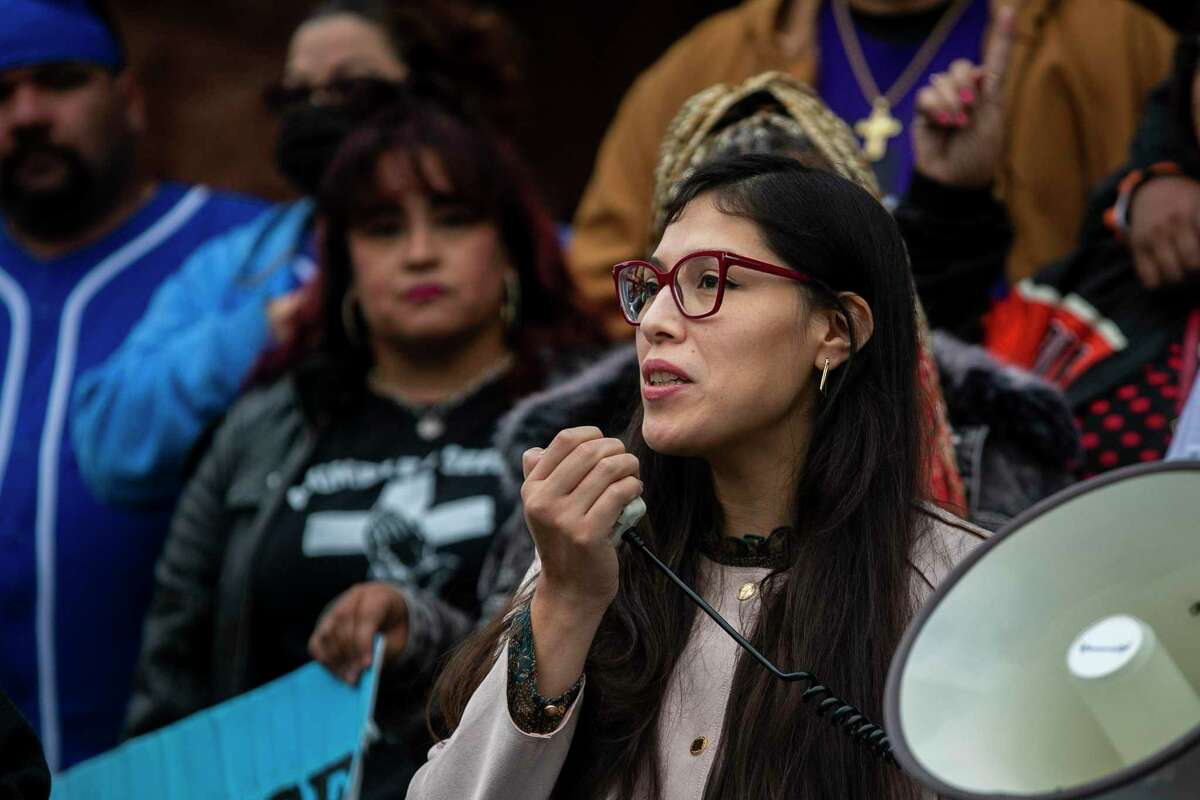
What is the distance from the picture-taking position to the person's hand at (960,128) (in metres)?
3.71

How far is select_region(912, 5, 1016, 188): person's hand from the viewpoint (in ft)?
12.2

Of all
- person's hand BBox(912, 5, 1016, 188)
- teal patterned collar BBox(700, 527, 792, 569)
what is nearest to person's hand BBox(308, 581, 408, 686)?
teal patterned collar BBox(700, 527, 792, 569)

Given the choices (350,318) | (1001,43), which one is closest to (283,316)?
(350,318)

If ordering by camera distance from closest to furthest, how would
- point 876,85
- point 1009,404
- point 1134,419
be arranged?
point 1009,404, point 1134,419, point 876,85

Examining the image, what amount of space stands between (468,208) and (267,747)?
1355mm

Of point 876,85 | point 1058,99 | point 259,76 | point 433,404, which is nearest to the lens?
point 433,404

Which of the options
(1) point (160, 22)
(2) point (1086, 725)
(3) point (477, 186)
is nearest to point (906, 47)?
(3) point (477, 186)

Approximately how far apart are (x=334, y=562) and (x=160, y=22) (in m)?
3.35

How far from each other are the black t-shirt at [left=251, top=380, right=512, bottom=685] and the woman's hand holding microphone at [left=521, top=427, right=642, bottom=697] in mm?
1473

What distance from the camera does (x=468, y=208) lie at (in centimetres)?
415

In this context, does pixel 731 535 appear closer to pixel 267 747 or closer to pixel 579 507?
pixel 579 507

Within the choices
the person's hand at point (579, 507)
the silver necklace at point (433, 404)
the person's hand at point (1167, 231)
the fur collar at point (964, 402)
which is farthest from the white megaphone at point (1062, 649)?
the silver necklace at point (433, 404)

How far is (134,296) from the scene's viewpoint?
201 inches

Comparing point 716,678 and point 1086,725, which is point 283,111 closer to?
point 716,678
